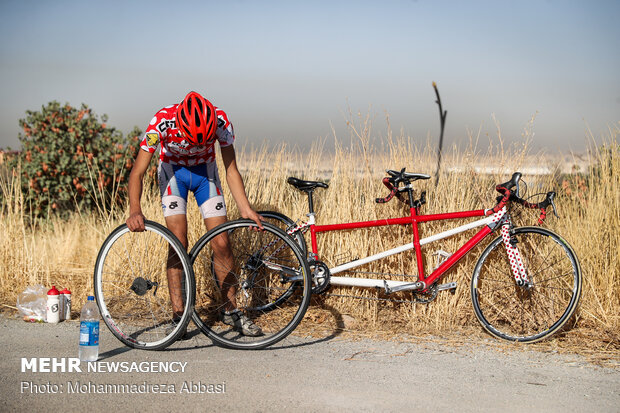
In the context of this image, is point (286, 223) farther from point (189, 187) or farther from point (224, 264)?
point (189, 187)

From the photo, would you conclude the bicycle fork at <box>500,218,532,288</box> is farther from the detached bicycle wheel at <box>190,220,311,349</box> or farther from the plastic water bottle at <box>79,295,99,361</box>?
the plastic water bottle at <box>79,295,99,361</box>

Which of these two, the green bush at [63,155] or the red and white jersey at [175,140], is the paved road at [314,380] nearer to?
the red and white jersey at [175,140]

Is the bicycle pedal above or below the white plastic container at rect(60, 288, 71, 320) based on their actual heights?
above

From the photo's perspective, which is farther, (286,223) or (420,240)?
(286,223)

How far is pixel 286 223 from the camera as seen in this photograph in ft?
18.3

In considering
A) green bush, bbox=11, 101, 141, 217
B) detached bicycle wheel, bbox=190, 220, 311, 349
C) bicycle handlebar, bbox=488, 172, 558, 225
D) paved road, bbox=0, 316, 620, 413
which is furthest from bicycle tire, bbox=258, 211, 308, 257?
green bush, bbox=11, 101, 141, 217

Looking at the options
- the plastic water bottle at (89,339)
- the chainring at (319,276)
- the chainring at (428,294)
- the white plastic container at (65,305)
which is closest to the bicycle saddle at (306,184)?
the chainring at (319,276)

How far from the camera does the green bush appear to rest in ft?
36.7

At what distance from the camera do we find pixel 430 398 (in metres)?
3.64

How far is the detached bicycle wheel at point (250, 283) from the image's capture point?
4574 mm

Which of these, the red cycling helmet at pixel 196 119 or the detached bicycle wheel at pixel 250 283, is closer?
the red cycling helmet at pixel 196 119

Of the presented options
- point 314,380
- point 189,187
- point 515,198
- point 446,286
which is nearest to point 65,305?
point 189,187

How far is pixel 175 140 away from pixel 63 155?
7635 millimetres

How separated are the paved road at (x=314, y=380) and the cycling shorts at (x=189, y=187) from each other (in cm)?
109
